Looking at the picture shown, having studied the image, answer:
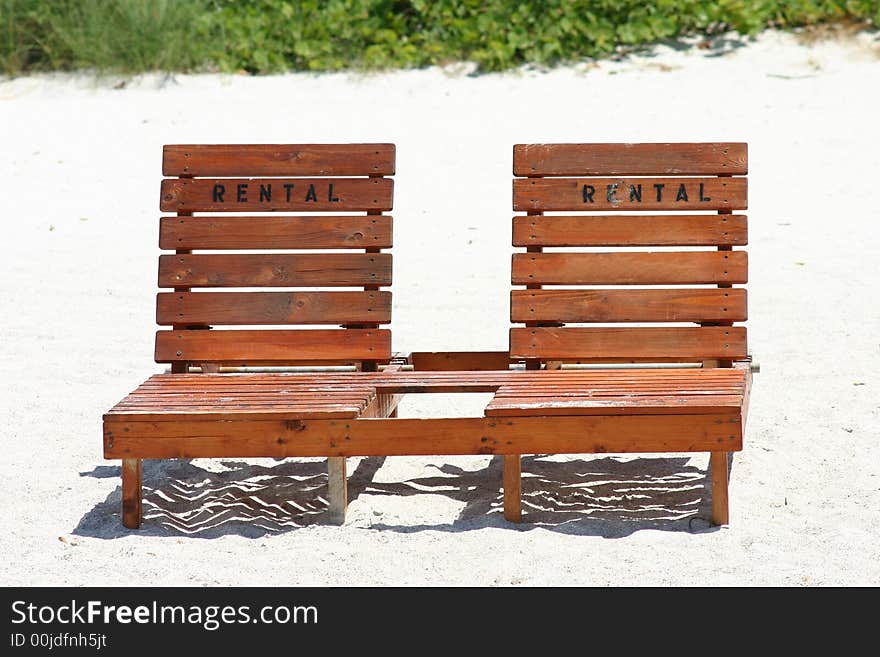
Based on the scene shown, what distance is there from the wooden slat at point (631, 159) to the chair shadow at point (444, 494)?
1.07m

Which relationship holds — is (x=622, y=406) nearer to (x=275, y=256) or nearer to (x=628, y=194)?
(x=628, y=194)

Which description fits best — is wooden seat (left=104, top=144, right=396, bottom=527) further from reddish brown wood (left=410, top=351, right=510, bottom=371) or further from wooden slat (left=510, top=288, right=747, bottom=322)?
wooden slat (left=510, top=288, right=747, bottom=322)

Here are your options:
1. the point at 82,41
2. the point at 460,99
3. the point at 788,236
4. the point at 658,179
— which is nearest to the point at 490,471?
the point at 658,179

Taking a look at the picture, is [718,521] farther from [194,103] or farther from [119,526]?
[194,103]

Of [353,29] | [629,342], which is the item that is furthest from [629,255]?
[353,29]

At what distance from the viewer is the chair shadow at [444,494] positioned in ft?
16.4

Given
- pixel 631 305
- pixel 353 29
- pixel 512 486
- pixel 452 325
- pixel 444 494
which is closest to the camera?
pixel 512 486

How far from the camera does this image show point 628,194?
5793 mm

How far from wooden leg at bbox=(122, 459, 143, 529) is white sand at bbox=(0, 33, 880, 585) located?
5 centimetres

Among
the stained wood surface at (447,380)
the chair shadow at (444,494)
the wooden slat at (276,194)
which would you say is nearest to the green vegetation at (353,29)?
the wooden slat at (276,194)

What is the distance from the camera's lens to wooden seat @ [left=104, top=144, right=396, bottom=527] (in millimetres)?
5742

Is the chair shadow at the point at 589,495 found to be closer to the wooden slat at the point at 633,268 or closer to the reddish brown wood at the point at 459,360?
the reddish brown wood at the point at 459,360

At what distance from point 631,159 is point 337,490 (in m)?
1.72

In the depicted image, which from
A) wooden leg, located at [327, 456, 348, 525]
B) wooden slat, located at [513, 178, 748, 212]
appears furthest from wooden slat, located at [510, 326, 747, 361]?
wooden leg, located at [327, 456, 348, 525]
